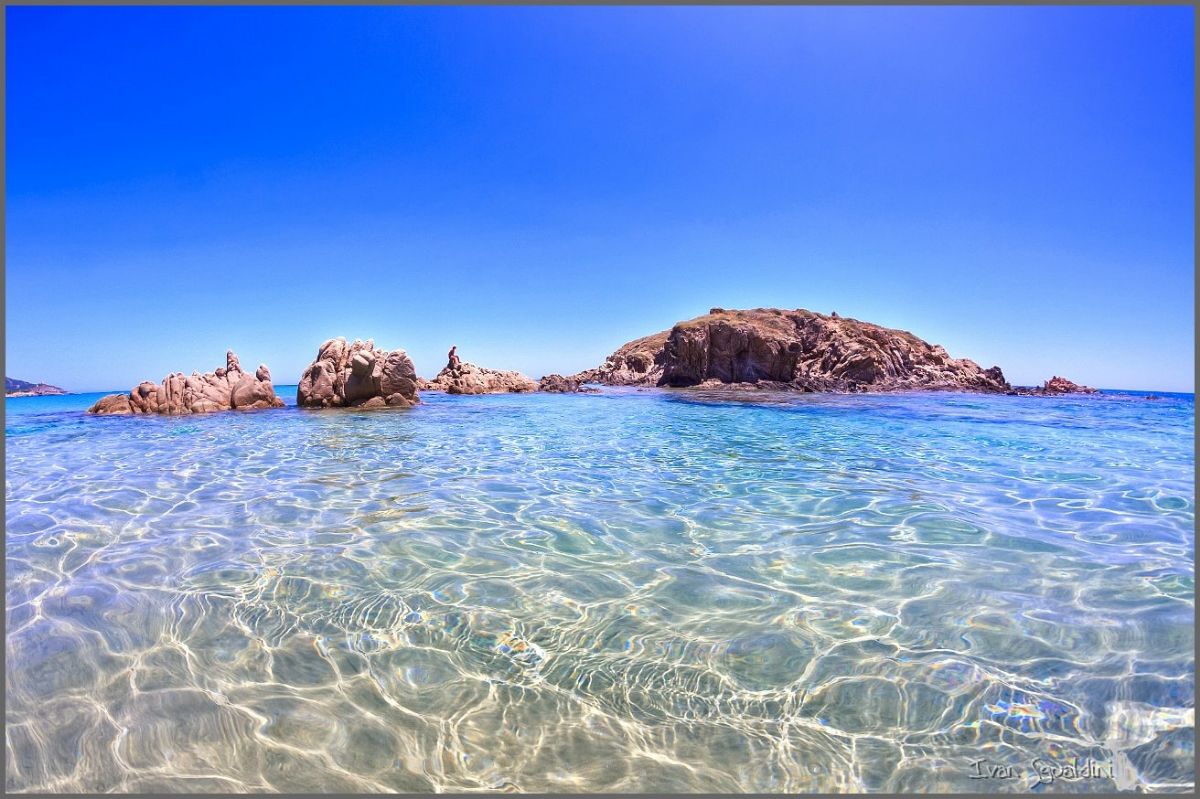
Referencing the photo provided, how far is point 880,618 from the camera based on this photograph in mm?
3744

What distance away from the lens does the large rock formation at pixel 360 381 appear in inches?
1019

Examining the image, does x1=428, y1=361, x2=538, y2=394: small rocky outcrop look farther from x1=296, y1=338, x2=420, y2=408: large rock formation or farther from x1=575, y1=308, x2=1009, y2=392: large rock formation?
x1=575, y1=308, x2=1009, y2=392: large rock formation

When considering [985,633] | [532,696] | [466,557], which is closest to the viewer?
[532,696]

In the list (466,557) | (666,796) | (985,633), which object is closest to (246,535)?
(466,557)

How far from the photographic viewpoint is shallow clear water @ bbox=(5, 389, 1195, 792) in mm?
2492

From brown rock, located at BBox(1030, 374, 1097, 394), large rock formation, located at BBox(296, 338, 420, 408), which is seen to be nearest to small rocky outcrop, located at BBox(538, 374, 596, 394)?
large rock formation, located at BBox(296, 338, 420, 408)

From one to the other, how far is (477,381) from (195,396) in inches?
953

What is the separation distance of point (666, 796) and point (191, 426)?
68.5ft

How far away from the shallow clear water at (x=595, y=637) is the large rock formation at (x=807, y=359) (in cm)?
5155

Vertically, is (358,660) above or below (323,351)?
below

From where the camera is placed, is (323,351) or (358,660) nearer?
(358,660)

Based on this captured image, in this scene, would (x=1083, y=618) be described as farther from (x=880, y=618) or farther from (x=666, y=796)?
(x=666, y=796)

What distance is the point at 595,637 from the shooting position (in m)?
3.53

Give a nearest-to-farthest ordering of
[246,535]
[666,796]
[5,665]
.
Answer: [666,796] < [5,665] < [246,535]
